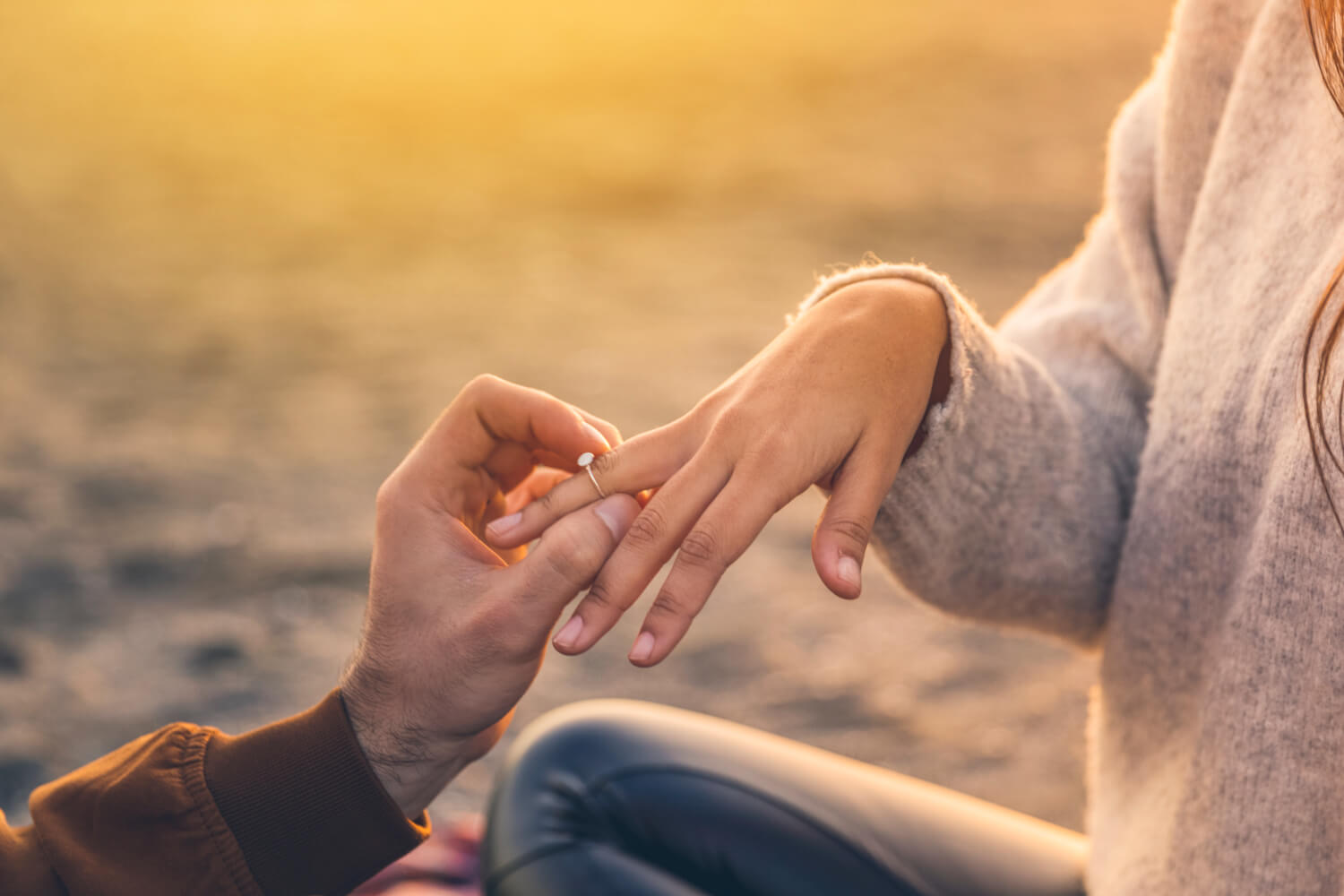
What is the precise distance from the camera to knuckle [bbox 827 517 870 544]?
885 mm

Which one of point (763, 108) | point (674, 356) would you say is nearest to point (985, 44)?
point (763, 108)

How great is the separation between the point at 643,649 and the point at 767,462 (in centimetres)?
18

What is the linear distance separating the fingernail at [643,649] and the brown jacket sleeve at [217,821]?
12.3 inches

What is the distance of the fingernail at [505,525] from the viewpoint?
3.21ft

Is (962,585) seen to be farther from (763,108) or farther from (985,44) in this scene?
(985,44)

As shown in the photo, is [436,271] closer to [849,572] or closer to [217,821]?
[217,821]

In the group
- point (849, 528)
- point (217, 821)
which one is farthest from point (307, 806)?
point (849, 528)

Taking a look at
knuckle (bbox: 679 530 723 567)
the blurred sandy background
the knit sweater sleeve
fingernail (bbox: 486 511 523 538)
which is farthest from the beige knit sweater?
the blurred sandy background

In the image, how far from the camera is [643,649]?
875 millimetres

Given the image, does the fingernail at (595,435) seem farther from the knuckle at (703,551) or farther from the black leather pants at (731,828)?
the black leather pants at (731,828)

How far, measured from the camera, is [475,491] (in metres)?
1.06

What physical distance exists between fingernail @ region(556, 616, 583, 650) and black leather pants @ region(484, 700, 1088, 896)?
1.17 ft

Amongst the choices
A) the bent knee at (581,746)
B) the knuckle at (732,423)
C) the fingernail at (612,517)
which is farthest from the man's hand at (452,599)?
the bent knee at (581,746)

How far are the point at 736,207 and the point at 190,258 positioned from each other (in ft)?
8.99
